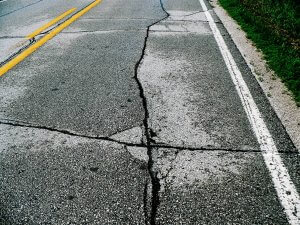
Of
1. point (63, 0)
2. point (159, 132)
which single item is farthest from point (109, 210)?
point (63, 0)

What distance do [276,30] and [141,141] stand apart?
4.46 m

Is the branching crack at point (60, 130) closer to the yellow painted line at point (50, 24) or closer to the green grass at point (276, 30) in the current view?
the green grass at point (276, 30)

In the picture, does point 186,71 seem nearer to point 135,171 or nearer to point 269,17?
point 135,171

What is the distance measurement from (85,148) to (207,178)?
3.93 ft

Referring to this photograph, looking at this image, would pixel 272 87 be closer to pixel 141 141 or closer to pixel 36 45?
pixel 141 141

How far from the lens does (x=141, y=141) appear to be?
313 centimetres

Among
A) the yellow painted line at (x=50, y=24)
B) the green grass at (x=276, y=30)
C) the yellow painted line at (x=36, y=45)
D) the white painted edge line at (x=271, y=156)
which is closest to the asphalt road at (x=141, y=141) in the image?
the white painted edge line at (x=271, y=156)

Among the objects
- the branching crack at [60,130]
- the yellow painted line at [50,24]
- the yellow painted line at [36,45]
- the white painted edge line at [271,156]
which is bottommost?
the white painted edge line at [271,156]

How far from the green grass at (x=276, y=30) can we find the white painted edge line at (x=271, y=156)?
0.58 metres

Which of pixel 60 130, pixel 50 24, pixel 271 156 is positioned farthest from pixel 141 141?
pixel 50 24

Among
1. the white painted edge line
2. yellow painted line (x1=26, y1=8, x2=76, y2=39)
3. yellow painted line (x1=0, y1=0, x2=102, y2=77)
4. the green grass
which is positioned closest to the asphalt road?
the white painted edge line

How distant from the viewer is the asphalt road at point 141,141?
239 cm

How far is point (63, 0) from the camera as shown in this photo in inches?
445

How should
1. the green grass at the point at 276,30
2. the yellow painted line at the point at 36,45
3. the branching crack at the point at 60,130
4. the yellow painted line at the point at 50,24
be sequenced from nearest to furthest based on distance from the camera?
the branching crack at the point at 60,130, the green grass at the point at 276,30, the yellow painted line at the point at 36,45, the yellow painted line at the point at 50,24
